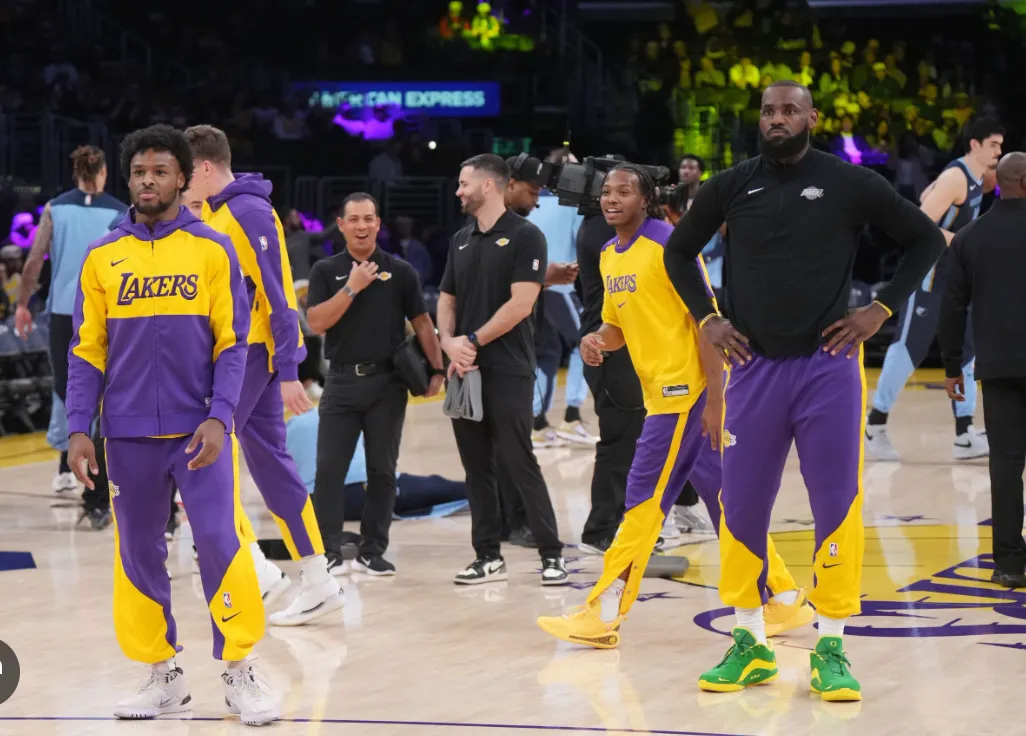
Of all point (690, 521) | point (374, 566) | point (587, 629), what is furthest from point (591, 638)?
point (690, 521)

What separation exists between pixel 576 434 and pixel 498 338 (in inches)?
186

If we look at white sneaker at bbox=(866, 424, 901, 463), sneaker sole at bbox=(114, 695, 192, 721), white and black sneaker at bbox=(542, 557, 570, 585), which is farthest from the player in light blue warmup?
sneaker sole at bbox=(114, 695, 192, 721)

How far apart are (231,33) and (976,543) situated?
1848 centimetres

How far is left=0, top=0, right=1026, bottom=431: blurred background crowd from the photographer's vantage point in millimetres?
19484

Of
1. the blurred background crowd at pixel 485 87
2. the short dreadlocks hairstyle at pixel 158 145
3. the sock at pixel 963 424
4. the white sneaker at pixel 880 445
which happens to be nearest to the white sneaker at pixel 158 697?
the short dreadlocks hairstyle at pixel 158 145

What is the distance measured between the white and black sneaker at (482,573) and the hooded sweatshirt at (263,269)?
1333 millimetres

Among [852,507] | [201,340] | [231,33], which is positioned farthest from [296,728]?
[231,33]

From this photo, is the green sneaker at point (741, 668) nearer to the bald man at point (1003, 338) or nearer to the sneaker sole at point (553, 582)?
the sneaker sole at point (553, 582)

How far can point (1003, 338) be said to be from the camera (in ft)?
20.9

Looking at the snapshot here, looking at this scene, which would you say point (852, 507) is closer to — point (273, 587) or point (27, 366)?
point (273, 587)

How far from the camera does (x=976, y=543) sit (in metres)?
7.41

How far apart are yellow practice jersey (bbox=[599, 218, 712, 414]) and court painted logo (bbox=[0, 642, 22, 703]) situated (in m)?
2.36

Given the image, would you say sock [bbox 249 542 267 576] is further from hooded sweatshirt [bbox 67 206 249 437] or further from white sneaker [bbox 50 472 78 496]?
white sneaker [bbox 50 472 78 496]

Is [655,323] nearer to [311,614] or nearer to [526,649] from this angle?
[526,649]
